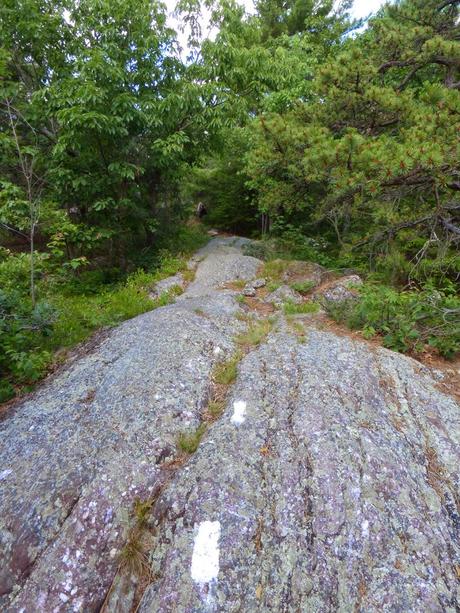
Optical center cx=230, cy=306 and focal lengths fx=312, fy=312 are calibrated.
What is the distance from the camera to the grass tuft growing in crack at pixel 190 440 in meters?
2.79

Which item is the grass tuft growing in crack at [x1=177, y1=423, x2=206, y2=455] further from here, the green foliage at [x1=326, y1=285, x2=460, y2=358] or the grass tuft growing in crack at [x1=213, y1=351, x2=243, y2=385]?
the green foliage at [x1=326, y1=285, x2=460, y2=358]

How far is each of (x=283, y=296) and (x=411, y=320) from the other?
231 centimetres

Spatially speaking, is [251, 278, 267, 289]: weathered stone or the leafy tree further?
[251, 278, 267, 289]: weathered stone

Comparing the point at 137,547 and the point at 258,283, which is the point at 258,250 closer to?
the point at 258,283

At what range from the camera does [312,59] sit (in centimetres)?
952

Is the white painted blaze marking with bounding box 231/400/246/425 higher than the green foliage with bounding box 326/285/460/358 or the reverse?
the reverse

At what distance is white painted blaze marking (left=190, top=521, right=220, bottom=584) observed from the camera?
2.00 metres

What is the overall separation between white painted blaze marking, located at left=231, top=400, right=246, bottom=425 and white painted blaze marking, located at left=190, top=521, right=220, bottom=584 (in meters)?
0.93

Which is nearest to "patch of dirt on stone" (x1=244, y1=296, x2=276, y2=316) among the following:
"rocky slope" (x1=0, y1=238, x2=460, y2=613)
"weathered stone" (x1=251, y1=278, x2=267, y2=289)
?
"weathered stone" (x1=251, y1=278, x2=267, y2=289)

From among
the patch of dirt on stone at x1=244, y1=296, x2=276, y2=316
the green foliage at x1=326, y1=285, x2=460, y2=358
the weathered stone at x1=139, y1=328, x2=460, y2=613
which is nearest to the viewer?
the weathered stone at x1=139, y1=328, x2=460, y2=613

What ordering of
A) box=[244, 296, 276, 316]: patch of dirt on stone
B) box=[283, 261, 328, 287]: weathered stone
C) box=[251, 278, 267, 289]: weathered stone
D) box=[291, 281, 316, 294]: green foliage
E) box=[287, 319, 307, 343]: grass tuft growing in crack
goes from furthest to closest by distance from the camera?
box=[251, 278, 267, 289]: weathered stone, box=[283, 261, 328, 287]: weathered stone, box=[291, 281, 316, 294]: green foliage, box=[244, 296, 276, 316]: patch of dirt on stone, box=[287, 319, 307, 343]: grass tuft growing in crack

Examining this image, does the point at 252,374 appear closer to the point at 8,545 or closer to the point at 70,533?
the point at 70,533

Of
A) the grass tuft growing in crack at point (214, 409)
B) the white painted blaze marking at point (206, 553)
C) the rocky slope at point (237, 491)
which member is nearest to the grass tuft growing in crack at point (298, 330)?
the rocky slope at point (237, 491)

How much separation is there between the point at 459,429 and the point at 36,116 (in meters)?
9.59
